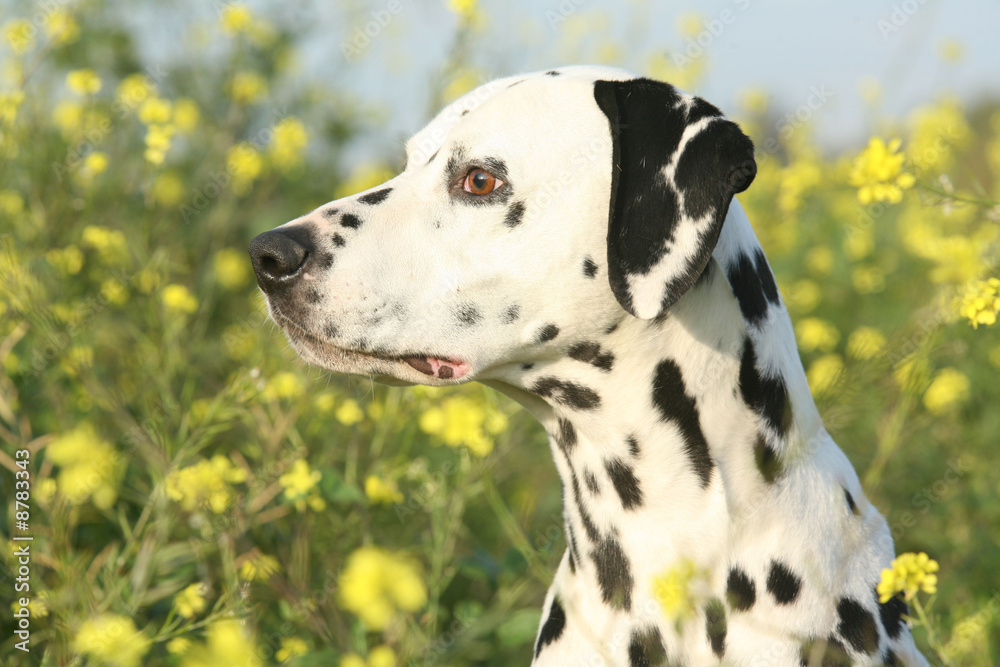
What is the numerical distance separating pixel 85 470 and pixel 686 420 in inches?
71.8

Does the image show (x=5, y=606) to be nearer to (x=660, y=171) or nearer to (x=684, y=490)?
(x=684, y=490)

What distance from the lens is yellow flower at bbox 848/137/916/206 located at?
222 cm

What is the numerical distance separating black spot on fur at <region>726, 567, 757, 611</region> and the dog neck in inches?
1.9

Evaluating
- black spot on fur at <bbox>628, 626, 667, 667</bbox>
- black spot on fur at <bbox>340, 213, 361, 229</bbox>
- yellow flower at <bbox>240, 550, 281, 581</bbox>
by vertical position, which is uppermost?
black spot on fur at <bbox>340, 213, 361, 229</bbox>

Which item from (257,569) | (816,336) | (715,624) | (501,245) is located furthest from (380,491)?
(816,336)

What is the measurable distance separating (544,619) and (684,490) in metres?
0.64

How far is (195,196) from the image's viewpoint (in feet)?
17.9

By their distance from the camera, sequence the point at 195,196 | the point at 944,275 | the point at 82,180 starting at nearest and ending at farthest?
the point at 82,180, the point at 944,275, the point at 195,196

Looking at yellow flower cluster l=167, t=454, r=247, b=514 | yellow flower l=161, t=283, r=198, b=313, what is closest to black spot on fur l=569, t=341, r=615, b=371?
yellow flower cluster l=167, t=454, r=247, b=514

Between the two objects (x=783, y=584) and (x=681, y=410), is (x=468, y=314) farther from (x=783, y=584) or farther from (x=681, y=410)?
(x=783, y=584)

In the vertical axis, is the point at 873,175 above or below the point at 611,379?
above

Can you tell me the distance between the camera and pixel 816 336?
214 inches

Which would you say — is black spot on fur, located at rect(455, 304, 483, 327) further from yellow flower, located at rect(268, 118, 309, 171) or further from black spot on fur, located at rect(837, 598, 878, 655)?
yellow flower, located at rect(268, 118, 309, 171)

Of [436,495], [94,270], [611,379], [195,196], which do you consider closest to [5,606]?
[436,495]
